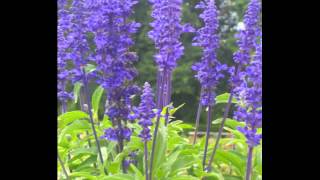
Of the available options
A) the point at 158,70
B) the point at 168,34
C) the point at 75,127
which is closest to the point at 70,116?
the point at 75,127

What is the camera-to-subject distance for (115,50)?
72.6 inches

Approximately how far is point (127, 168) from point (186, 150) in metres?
0.29

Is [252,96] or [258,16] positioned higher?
[258,16]

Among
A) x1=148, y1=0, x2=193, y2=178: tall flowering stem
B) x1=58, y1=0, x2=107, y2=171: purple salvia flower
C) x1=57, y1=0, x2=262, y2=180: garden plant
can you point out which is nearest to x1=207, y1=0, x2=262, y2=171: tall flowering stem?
x1=57, y1=0, x2=262, y2=180: garden plant

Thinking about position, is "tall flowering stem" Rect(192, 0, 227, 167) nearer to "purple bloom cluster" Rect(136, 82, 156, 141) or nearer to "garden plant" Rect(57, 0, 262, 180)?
"garden plant" Rect(57, 0, 262, 180)

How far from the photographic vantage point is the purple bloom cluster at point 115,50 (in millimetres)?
1842

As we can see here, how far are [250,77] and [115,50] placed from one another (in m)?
0.52

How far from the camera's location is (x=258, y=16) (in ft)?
6.26

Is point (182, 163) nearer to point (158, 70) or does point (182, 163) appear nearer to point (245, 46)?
point (158, 70)

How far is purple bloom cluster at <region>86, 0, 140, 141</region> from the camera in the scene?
1.84 metres
